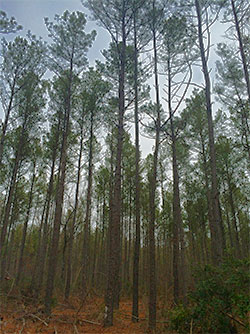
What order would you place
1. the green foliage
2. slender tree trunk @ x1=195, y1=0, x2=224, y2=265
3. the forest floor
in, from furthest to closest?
1. slender tree trunk @ x1=195, y1=0, x2=224, y2=265
2. the forest floor
3. the green foliage

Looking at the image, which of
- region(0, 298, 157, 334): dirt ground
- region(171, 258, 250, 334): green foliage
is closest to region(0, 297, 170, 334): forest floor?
region(0, 298, 157, 334): dirt ground

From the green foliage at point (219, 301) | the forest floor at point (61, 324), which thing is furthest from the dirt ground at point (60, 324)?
the green foliage at point (219, 301)

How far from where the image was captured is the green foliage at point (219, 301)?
4.35 m

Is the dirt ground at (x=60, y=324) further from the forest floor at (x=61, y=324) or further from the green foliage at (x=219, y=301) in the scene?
the green foliage at (x=219, y=301)

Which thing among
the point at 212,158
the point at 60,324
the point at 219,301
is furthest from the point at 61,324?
the point at 212,158

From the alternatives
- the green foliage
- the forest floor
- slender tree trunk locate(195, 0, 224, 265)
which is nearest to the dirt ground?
the forest floor

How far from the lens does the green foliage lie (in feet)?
14.3

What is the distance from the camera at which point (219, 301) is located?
4.41 metres

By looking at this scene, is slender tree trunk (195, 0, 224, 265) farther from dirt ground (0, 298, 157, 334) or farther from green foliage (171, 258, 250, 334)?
dirt ground (0, 298, 157, 334)

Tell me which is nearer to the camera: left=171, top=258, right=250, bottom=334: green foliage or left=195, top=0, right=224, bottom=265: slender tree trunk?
left=171, top=258, right=250, bottom=334: green foliage

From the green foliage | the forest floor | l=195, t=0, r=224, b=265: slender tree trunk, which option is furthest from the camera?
l=195, t=0, r=224, b=265: slender tree trunk

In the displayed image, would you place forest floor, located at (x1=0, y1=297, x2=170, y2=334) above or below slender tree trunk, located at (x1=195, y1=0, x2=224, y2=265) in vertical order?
below

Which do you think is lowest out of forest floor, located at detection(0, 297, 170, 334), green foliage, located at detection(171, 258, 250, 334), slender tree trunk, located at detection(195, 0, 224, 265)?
forest floor, located at detection(0, 297, 170, 334)

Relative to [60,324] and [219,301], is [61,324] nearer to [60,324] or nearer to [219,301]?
[60,324]
